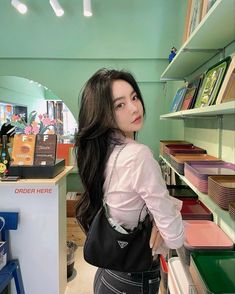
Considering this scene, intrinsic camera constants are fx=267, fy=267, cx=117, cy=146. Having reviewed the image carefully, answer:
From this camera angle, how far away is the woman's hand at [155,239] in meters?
1.02

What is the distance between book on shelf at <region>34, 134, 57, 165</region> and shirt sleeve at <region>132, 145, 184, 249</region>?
45.7 inches

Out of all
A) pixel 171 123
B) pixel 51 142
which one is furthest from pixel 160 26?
pixel 51 142

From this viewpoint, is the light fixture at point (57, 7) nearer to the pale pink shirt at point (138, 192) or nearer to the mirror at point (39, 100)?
the mirror at point (39, 100)

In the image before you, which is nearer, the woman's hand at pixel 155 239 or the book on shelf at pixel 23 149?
the woman's hand at pixel 155 239

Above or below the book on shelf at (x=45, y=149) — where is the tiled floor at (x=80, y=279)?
below

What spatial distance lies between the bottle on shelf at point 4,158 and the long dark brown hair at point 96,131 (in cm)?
111

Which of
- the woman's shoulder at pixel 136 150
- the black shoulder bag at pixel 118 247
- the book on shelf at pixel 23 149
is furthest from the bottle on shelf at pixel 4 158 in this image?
the woman's shoulder at pixel 136 150

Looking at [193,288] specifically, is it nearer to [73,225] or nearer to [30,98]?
[73,225]

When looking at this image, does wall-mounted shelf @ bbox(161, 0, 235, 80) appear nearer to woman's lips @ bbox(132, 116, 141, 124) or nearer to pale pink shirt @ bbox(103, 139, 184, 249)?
woman's lips @ bbox(132, 116, 141, 124)

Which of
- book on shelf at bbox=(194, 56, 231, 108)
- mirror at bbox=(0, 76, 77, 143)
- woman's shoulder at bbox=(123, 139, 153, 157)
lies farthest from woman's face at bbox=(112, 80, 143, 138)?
mirror at bbox=(0, 76, 77, 143)

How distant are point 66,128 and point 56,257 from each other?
84.5 inches

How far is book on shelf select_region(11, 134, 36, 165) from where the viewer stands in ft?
6.46

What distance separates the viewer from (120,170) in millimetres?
985

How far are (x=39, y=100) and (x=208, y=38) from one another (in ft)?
9.45
